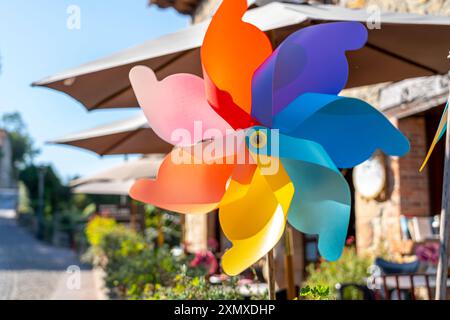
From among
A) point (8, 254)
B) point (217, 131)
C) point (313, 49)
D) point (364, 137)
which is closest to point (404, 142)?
point (364, 137)

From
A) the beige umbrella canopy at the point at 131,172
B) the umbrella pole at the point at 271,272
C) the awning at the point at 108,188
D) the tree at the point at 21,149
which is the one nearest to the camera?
the umbrella pole at the point at 271,272

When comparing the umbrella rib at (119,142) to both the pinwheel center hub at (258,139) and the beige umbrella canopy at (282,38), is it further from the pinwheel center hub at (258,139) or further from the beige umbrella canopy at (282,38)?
the pinwheel center hub at (258,139)

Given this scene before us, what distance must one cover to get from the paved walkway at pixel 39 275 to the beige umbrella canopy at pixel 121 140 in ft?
3.61

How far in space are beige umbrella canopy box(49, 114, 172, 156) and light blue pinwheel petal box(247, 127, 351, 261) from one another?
2647 mm

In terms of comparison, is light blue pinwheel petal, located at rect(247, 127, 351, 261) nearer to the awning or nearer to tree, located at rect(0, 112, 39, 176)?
the awning

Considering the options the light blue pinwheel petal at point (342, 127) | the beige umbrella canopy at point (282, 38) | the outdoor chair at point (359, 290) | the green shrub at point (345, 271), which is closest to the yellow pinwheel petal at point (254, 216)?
the light blue pinwheel petal at point (342, 127)

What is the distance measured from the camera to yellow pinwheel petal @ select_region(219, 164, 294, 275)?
175 centimetres

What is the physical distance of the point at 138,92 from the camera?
193cm

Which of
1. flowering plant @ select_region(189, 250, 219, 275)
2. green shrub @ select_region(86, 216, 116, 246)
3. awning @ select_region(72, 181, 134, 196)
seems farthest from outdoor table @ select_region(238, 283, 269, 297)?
awning @ select_region(72, 181, 134, 196)

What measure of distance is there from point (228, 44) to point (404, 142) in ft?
2.17

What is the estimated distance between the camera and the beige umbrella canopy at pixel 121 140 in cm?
459

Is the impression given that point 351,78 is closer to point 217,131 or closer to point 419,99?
point 217,131

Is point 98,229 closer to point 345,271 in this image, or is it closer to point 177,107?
point 345,271

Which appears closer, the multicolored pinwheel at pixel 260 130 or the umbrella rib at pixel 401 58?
the multicolored pinwheel at pixel 260 130
